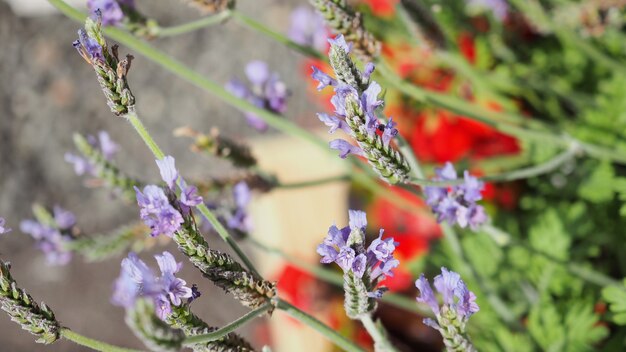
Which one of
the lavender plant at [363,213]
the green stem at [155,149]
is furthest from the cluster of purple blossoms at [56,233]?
the green stem at [155,149]

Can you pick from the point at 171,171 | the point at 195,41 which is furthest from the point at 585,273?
the point at 195,41

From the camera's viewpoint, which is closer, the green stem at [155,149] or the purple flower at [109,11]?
the green stem at [155,149]


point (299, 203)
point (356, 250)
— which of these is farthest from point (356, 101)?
point (299, 203)

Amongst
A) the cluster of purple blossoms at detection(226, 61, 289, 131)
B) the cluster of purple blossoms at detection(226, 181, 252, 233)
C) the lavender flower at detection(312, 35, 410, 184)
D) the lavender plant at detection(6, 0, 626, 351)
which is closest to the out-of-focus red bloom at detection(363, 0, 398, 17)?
the lavender plant at detection(6, 0, 626, 351)

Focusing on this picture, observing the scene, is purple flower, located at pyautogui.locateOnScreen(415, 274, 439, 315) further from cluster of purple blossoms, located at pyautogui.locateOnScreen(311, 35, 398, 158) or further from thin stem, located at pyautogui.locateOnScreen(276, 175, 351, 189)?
thin stem, located at pyautogui.locateOnScreen(276, 175, 351, 189)

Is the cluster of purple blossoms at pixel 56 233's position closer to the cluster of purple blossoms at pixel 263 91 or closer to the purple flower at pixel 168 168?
the cluster of purple blossoms at pixel 263 91
